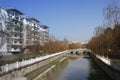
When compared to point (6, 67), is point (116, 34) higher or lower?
higher

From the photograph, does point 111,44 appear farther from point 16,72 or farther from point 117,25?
point 16,72

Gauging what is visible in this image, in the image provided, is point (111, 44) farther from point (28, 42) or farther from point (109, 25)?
point (28, 42)

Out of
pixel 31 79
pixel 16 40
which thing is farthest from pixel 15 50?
pixel 31 79

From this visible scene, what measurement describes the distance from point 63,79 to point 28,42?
211ft

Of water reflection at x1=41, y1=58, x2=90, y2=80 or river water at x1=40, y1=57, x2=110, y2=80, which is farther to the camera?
water reflection at x1=41, y1=58, x2=90, y2=80

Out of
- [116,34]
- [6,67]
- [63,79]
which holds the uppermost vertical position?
[116,34]

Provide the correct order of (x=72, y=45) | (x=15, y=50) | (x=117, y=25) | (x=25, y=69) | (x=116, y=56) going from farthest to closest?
(x=72, y=45)
(x=15, y=50)
(x=116, y=56)
(x=117, y=25)
(x=25, y=69)

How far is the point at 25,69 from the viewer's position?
98.6ft

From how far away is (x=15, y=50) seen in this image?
3364 inches

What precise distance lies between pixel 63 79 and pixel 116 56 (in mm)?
23382

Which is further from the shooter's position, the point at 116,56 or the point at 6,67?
the point at 116,56

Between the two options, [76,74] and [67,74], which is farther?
[67,74]

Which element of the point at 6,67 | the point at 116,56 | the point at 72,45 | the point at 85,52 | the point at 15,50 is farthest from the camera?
the point at 72,45

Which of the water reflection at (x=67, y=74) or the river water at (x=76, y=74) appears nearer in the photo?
the river water at (x=76, y=74)
